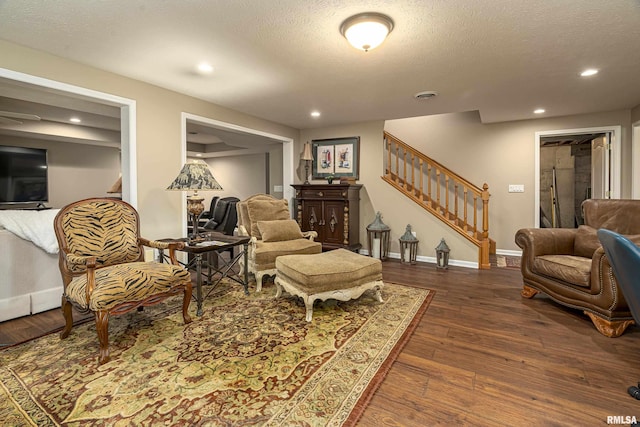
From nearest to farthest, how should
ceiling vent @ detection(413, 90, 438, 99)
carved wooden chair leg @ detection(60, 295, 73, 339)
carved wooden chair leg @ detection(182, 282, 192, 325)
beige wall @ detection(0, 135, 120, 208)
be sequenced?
carved wooden chair leg @ detection(60, 295, 73, 339) → carved wooden chair leg @ detection(182, 282, 192, 325) → ceiling vent @ detection(413, 90, 438, 99) → beige wall @ detection(0, 135, 120, 208)

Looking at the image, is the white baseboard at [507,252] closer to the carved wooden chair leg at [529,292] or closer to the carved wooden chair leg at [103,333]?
the carved wooden chair leg at [529,292]

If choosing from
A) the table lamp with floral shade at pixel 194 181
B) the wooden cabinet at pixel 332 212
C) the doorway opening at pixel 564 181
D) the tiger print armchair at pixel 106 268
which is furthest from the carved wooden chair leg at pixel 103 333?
the doorway opening at pixel 564 181

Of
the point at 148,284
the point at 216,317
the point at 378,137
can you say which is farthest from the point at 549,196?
the point at 148,284

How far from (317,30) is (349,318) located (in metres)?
2.29

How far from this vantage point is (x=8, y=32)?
7.39ft

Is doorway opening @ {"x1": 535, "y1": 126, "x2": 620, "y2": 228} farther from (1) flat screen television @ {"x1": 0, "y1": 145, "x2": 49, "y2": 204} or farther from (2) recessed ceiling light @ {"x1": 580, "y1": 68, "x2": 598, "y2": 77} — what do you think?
(1) flat screen television @ {"x1": 0, "y1": 145, "x2": 49, "y2": 204}

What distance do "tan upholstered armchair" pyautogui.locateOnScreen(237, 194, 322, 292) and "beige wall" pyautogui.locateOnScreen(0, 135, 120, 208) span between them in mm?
4911

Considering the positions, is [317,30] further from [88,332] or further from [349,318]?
[88,332]

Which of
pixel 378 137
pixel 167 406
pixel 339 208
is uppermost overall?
pixel 378 137

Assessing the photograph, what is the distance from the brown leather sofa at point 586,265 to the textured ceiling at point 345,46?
1407 mm

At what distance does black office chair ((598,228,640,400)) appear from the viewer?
1355 millimetres

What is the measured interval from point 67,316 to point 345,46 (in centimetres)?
296

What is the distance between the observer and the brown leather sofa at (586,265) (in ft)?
7.49

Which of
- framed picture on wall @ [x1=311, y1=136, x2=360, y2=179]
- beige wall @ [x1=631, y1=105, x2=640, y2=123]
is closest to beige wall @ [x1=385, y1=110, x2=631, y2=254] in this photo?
beige wall @ [x1=631, y1=105, x2=640, y2=123]
